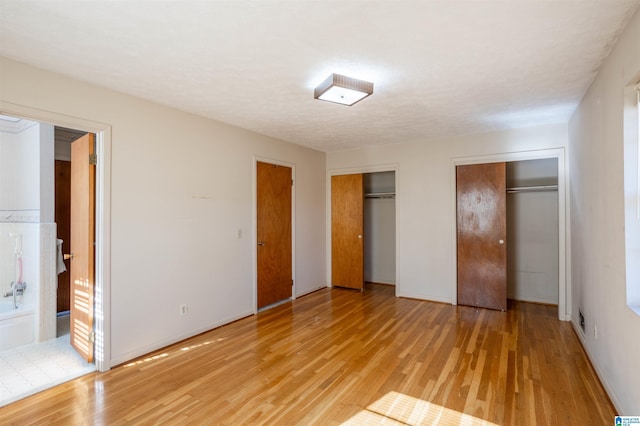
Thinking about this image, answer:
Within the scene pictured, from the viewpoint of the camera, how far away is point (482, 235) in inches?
176

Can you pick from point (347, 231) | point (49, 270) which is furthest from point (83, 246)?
point (347, 231)

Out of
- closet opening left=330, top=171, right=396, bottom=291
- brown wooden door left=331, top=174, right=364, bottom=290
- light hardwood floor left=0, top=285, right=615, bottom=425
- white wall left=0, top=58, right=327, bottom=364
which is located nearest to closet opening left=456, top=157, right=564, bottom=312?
light hardwood floor left=0, top=285, right=615, bottom=425

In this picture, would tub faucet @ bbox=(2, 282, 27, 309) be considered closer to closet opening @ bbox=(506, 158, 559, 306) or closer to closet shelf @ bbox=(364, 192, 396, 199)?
closet shelf @ bbox=(364, 192, 396, 199)

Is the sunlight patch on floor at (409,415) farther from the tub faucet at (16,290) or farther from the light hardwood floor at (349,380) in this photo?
the tub faucet at (16,290)

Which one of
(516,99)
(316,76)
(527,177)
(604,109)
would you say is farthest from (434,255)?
(316,76)

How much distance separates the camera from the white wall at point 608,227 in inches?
75.6

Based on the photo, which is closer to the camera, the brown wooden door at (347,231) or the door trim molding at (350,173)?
the door trim molding at (350,173)

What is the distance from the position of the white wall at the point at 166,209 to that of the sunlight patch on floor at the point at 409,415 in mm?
2171

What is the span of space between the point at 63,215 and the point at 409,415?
4789mm

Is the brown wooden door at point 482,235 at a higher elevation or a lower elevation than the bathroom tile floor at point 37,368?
higher

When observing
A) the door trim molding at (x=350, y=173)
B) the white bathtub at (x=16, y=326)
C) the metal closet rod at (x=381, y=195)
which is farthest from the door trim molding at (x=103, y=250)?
the metal closet rod at (x=381, y=195)

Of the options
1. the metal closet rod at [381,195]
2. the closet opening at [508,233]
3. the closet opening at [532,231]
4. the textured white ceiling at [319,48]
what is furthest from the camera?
the metal closet rod at [381,195]

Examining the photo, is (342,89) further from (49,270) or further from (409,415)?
(49,270)

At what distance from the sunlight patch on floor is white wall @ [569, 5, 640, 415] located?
3.19 ft
